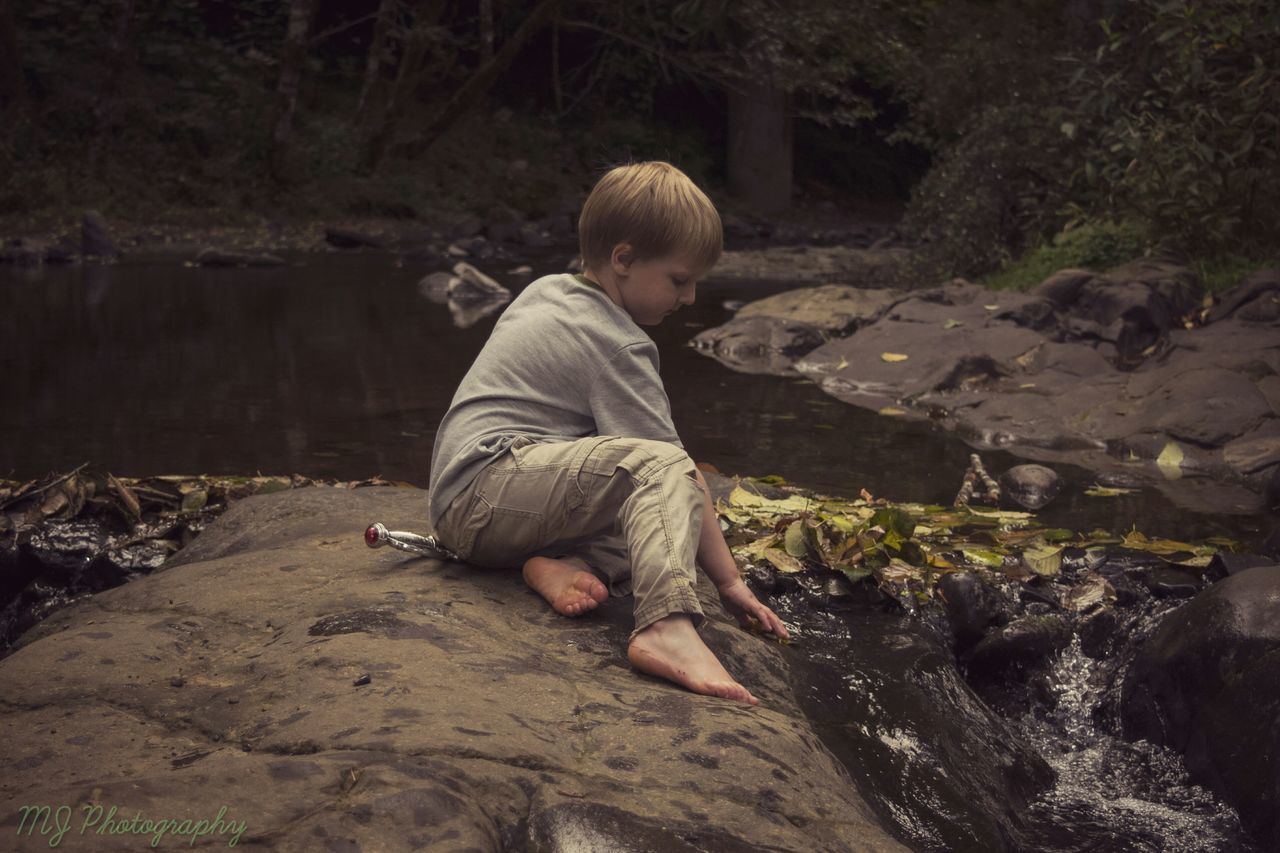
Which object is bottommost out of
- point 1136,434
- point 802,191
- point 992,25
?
point 802,191

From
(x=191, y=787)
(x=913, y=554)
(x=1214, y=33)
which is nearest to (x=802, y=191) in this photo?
(x=1214, y=33)

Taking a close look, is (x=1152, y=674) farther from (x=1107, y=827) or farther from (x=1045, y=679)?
(x=1107, y=827)

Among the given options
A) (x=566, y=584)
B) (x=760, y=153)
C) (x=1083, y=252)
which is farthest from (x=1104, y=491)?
(x=760, y=153)

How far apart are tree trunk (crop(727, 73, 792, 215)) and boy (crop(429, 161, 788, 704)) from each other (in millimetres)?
20206

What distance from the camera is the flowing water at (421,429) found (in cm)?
328

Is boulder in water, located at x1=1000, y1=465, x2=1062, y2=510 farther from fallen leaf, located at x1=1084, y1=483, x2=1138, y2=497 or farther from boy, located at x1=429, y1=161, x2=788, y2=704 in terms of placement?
boy, located at x1=429, y1=161, x2=788, y2=704

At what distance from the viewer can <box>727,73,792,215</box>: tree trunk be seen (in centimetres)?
2333

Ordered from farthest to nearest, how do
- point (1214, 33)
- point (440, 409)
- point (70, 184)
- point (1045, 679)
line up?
point (70, 184) < point (1214, 33) < point (440, 409) < point (1045, 679)

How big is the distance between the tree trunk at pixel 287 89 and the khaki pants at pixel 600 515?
16403 mm

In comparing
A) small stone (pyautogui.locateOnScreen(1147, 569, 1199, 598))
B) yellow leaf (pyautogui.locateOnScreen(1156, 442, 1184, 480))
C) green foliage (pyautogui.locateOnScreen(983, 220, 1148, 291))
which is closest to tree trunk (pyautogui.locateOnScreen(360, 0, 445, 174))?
green foliage (pyautogui.locateOnScreen(983, 220, 1148, 291))

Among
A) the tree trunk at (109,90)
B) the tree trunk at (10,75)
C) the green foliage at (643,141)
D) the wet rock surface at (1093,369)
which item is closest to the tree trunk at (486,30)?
the green foliage at (643,141)

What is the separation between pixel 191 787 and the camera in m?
2.01

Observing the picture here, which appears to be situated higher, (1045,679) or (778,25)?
(778,25)

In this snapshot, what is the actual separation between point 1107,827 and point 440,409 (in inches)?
200
